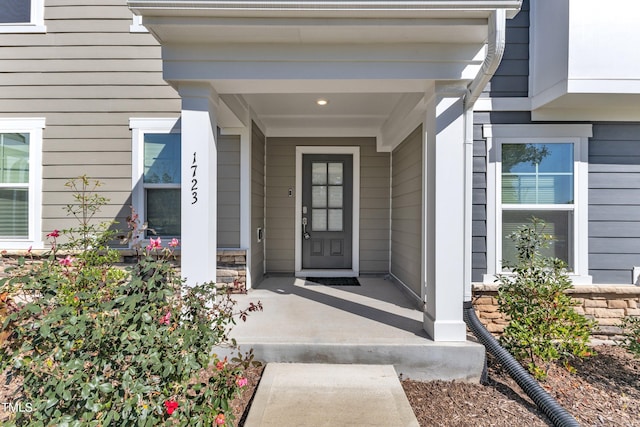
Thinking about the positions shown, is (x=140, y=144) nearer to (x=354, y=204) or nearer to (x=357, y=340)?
(x=354, y=204)

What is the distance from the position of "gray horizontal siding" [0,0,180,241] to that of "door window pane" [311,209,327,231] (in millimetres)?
2347

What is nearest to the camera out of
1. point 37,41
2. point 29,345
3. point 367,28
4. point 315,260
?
point 29,345

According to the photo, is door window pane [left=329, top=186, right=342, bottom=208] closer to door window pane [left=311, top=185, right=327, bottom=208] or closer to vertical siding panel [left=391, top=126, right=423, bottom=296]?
door window pane [left=311, top=185, right=327, bottom=208]

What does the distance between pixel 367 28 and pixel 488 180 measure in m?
2.19

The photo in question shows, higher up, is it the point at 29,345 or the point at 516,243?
the point at 516,243

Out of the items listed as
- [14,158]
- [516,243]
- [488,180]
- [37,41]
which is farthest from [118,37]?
[516,243]

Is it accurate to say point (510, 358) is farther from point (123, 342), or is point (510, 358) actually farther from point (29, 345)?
point (29, 345)

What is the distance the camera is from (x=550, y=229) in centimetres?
378

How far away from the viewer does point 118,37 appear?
13.6ft

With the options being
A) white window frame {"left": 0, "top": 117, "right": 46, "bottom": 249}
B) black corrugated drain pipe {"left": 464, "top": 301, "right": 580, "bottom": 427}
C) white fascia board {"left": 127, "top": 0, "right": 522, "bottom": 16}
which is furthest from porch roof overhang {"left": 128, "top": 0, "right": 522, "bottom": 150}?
white window frame {"left": 0, "top": 117, "right": 46, "bottom": 249}

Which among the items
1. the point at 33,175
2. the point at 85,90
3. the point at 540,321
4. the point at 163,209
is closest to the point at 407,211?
the point at 540,321

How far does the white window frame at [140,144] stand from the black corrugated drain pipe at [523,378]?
11.8 ft

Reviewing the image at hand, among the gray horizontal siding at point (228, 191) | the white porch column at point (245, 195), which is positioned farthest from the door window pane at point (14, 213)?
the white porch column at point (245, 195)

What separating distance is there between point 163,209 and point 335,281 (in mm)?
2446
